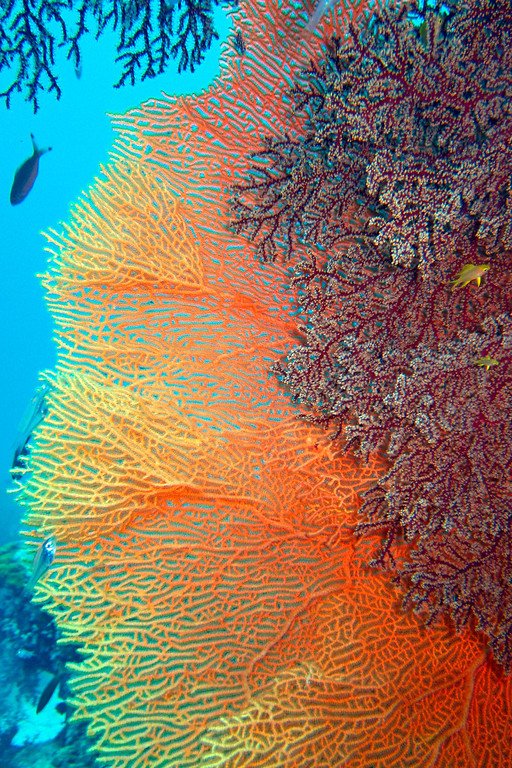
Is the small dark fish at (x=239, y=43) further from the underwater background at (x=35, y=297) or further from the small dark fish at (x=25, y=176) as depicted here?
the underwater background at (x=35, y=297)

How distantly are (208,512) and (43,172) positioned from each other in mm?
70178

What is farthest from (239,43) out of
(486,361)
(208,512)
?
(208,512)

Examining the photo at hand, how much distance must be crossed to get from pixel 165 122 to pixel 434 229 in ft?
6.83

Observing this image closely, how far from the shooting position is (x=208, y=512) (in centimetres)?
284

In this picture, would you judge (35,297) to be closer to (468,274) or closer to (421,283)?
(421,283)

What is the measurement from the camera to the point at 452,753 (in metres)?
2.59

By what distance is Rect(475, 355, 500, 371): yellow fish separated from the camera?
222 centimetres

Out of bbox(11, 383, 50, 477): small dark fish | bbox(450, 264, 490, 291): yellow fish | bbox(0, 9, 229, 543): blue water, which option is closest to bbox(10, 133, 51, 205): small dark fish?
bbox(11, 383, 50, 477): small dark fish

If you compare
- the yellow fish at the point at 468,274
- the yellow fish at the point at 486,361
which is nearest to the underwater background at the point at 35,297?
the yellow fish at the point at 468,274

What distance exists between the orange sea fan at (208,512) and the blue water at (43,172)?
4431 cm

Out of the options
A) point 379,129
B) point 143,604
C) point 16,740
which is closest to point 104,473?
point 143,604

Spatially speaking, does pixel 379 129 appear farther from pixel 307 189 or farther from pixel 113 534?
pixel 113 534

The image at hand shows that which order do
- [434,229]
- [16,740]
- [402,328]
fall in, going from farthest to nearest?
[16,740]
[402,328]
[434,229]

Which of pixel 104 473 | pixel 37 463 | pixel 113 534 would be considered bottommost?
pixel 113 534
